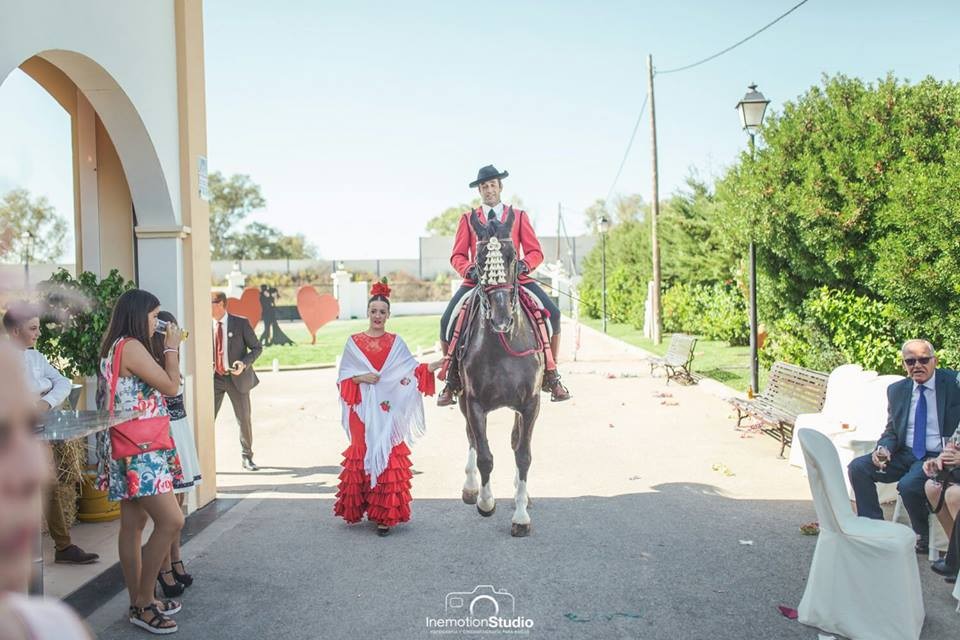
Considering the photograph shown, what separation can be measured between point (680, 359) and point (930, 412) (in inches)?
416

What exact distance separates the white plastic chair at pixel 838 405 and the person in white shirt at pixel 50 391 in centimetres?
690

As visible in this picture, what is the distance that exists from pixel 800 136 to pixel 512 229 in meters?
7.55

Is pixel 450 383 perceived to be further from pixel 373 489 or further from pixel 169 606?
pixel 169 606

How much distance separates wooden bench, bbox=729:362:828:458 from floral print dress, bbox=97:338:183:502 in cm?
741

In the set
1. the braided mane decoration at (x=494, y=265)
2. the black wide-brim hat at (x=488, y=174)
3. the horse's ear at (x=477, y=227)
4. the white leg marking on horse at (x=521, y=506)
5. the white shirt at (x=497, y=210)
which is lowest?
the white leg marking on horse at (x=521, y=506)

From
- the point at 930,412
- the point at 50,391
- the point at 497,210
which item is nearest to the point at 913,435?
the point at 930,412

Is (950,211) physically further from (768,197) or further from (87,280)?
(87,280)

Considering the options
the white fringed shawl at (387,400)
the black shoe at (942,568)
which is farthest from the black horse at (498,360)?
the black shoe at (942,568)

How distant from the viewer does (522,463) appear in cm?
654

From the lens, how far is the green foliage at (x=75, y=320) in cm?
636

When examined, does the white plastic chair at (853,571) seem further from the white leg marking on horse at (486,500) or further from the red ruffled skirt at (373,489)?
the red ruffled skirt at (373,489)

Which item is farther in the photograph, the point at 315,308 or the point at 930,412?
the point at 315,308

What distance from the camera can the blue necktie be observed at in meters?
6.07

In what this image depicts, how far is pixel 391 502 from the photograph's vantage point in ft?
22.1
